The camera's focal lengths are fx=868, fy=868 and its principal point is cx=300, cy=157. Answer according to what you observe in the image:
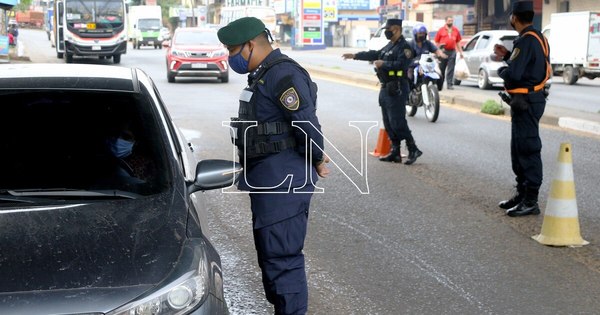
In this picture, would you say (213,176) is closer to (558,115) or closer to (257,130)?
(257,130)

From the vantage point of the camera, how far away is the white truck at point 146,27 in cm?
6259

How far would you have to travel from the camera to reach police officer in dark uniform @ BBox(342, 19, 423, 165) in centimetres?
1012

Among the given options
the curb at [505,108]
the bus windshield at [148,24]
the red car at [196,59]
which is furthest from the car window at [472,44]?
the bus windshield at [148,24]

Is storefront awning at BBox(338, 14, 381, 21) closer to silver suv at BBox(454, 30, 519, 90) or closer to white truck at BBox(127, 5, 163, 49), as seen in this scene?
white truck at BBox(127, 5, 163, 49)

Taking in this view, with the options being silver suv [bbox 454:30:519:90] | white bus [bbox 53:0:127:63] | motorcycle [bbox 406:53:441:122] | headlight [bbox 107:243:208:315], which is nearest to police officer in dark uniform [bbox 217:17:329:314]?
headlight [bbox 107:243:208:315]

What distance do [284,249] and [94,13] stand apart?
3212 centimetres

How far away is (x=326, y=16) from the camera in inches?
3191

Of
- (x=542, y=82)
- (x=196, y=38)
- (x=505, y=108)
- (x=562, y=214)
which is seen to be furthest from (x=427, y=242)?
(x=196, y=38)

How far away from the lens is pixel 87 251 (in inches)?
134

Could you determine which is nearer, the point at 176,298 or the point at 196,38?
the point at 176,298

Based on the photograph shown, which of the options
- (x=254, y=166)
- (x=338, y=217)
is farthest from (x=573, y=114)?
(x=254, y=166)

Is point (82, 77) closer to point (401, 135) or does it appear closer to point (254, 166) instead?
point (254, 166)

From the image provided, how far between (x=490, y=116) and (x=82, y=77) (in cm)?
1357

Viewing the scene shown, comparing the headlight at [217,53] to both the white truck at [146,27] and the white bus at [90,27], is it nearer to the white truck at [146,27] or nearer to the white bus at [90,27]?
the white bus at [90,27]
